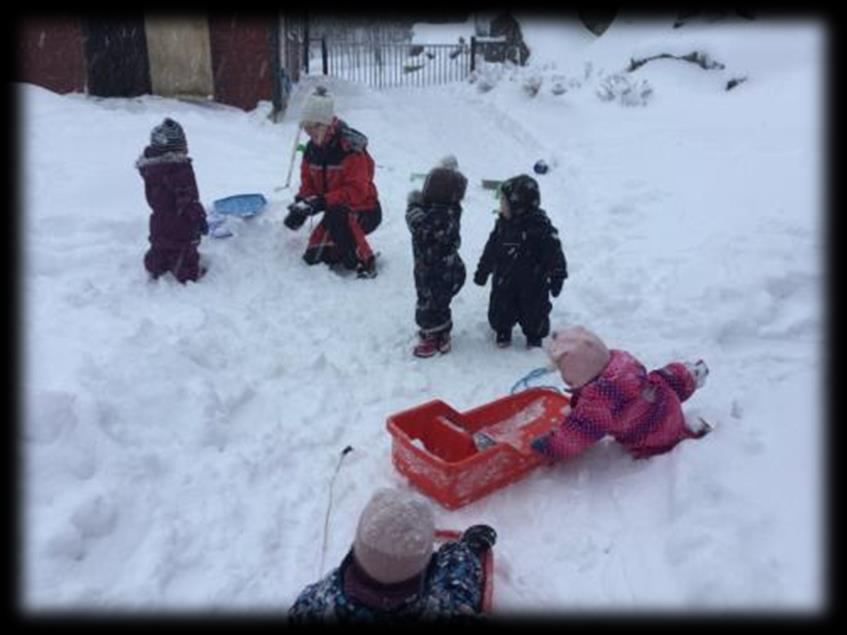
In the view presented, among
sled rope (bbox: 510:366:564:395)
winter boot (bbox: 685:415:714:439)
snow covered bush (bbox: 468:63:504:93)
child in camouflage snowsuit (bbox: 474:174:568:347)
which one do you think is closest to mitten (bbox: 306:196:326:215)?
child in camouflage snowsuit (bbox: 474:174:568:347)

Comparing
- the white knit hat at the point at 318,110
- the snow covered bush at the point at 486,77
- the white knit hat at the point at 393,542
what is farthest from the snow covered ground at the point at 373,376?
the snow covered bush at the point at 486,77

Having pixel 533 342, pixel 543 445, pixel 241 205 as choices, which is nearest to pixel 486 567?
pixel 543 445

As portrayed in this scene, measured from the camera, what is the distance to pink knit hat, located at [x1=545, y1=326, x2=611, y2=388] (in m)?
4.09

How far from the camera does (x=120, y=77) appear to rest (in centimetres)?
1318

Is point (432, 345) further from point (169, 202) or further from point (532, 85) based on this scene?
point (532, 85)

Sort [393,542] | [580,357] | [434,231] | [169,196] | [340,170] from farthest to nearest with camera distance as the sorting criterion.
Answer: [340,170], [169,196], [434,231], [580,357], [393,542]

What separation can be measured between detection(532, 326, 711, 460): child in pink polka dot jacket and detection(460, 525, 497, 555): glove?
727 millimetres

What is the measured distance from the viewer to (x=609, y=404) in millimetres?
4105

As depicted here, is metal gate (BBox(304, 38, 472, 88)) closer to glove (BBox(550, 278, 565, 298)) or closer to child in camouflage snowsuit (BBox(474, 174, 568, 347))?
child in camouflage snowsuit (BBox(474, 174, 568, 347))

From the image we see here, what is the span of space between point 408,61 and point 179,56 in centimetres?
1195

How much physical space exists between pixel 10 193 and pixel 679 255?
245 inches

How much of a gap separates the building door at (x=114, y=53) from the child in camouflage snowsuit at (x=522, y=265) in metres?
9.60

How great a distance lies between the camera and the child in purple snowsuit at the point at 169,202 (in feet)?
21.1

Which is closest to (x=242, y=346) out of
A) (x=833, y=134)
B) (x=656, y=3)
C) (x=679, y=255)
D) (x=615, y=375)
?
(x=615, y=375)
